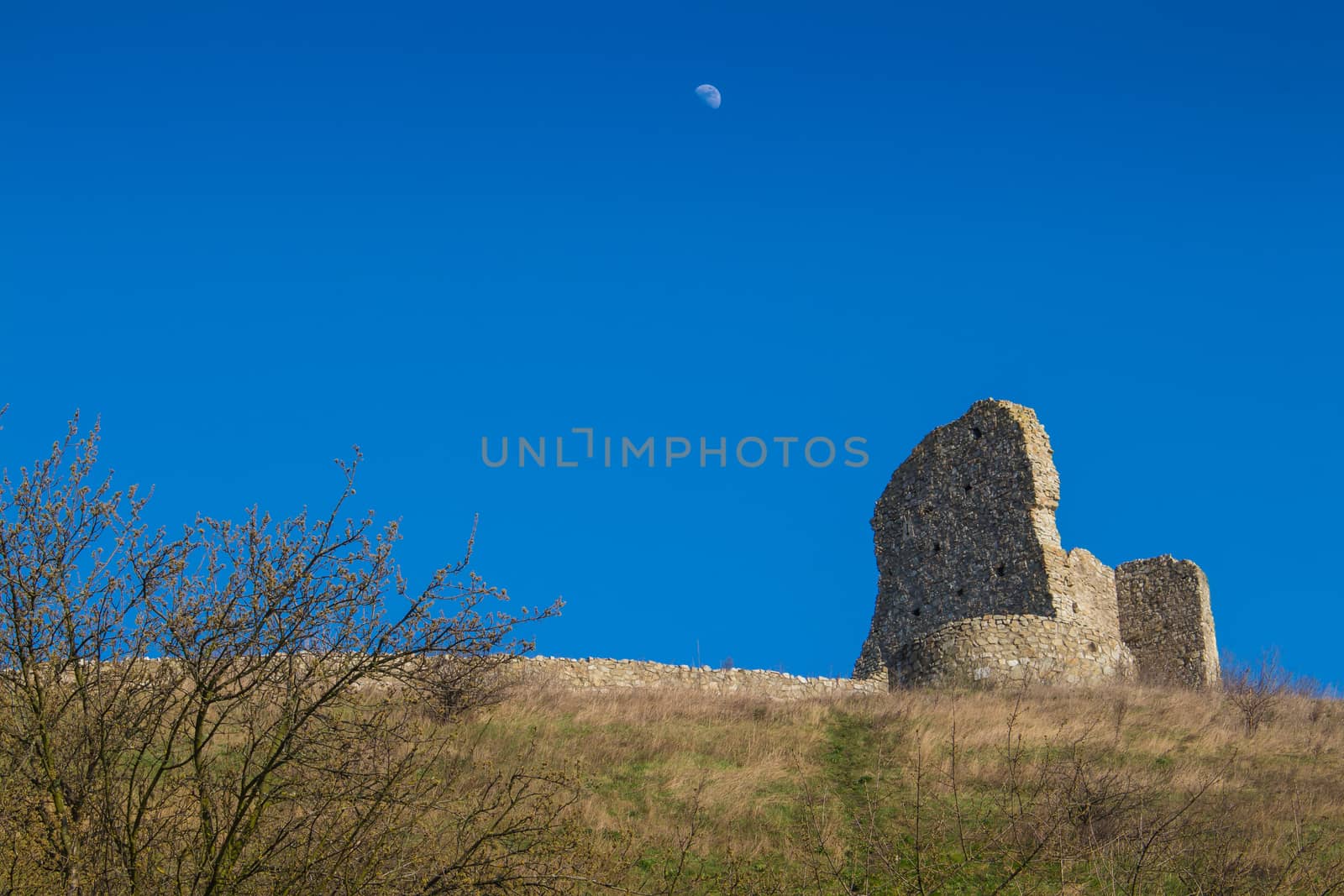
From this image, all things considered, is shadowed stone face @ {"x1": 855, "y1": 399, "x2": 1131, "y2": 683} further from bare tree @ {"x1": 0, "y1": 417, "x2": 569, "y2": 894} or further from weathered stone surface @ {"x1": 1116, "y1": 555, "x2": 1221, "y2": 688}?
bare tree @ {"x1": 0, "y1": 417, "x2": 569, "y2": 894}

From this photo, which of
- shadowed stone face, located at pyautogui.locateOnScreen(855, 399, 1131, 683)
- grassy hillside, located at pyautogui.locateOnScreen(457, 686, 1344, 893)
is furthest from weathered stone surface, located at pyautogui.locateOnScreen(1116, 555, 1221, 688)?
grassy hillside, located at pyautogui.locateOnScreen(457, 686, 1344, 893)

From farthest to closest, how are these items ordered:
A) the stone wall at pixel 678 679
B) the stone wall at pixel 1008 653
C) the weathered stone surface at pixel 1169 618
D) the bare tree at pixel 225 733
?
the weathered stone surface at pixel 1169 618, the stone wall at pixel 678 679, the stone wall at pixel 1008 653, the bare tree at pixel 225 733

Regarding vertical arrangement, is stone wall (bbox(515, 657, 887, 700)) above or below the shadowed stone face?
below

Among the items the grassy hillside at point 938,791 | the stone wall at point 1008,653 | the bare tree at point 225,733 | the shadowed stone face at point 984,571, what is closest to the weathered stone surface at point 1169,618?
the shadowed stone face at point 984,571

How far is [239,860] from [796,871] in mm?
5745

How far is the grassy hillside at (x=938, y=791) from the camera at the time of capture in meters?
9.98

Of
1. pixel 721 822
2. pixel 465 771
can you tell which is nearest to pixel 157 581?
pixel 465 771

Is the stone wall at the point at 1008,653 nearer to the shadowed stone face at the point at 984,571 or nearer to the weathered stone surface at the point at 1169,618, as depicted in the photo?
the shadowed stone face at the point at 984,571

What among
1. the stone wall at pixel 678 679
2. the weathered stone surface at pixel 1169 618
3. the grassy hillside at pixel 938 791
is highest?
the weathered stone surface at pixel 1169 618

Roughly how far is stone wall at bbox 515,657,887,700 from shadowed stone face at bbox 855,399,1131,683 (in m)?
→ 2.01

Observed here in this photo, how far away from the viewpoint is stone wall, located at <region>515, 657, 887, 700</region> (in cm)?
2409

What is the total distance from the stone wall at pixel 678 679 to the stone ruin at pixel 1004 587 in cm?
202

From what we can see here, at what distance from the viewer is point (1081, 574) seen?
27.2 metres

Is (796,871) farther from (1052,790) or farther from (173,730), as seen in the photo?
(173,730)
